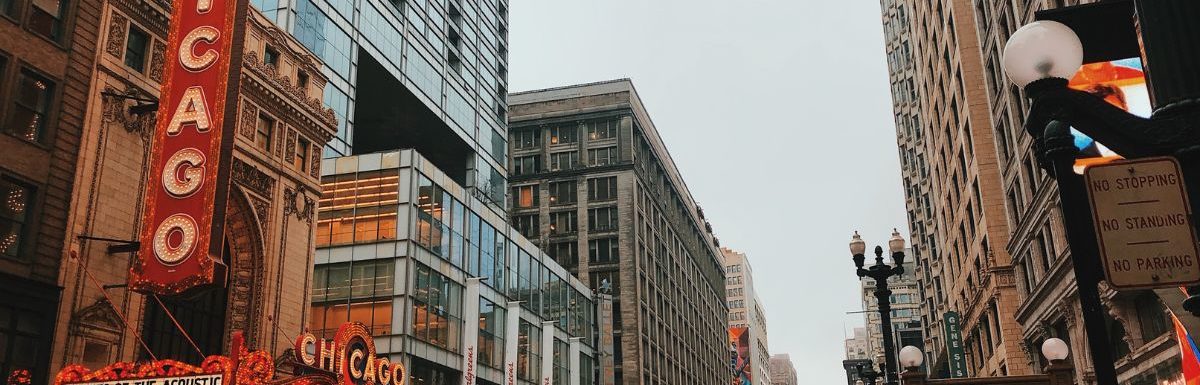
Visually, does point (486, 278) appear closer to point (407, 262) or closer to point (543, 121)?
point (407, 262)

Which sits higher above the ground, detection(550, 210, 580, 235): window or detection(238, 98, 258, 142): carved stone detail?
detection(550, 210, 580, 235): window

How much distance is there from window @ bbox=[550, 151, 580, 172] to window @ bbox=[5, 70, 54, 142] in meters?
86.1

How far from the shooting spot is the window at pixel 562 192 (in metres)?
108

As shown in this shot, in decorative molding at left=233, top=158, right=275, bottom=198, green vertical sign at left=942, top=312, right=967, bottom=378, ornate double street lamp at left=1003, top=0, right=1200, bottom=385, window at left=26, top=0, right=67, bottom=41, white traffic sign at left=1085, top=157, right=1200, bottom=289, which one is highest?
window at left=26, top=0, right=67, bottom=41

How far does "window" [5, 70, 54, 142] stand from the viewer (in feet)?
74.2

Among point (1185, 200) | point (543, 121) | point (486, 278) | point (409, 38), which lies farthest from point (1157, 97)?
point (543, 121)

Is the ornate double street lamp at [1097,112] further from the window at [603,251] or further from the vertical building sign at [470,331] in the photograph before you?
the window at [603,251]

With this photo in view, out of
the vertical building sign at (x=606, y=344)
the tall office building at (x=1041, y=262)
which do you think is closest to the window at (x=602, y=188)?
the vertical building sign at (x=606, y=344)

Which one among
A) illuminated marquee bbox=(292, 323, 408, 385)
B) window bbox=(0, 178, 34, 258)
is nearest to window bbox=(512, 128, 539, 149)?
illuminated marquee bbox=(292, 323, 408, 385)

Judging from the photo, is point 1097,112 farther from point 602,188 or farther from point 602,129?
point 602,129

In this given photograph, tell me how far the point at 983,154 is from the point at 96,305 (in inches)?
1573

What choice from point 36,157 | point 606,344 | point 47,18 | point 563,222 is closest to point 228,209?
point 36,157

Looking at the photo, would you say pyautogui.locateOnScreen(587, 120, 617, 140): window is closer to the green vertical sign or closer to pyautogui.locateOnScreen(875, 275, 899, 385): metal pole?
the green vertical sign

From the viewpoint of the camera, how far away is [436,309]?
47750mm
